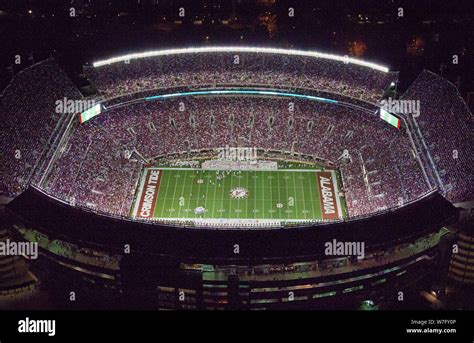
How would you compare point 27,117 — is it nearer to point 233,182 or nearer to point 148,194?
point 148,194

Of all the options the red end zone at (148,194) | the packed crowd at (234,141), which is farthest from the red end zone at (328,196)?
the red end zone at (148,194)

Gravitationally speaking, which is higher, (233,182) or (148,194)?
(233,182)

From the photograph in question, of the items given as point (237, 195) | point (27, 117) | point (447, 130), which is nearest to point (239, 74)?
point (237, 195)

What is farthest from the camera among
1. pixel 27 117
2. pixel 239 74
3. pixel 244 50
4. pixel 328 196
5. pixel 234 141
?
pixel 244 50

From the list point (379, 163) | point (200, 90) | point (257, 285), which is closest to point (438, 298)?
point (257, 285)

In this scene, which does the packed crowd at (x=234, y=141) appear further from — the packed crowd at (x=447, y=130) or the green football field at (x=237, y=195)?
the packed crowd at (x=447, y=130)
